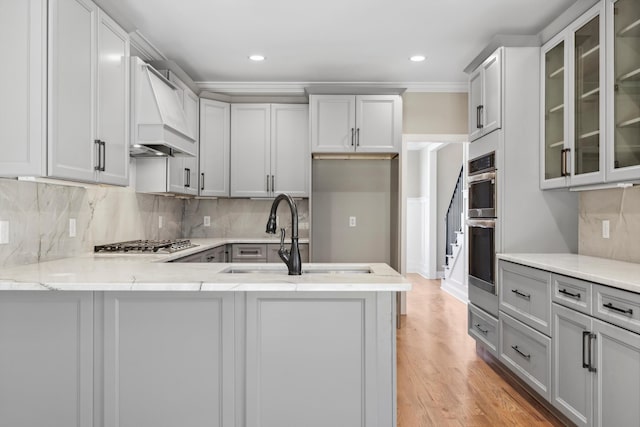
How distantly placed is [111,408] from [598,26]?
3260 millimetres

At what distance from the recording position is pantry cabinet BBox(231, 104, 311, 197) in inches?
188

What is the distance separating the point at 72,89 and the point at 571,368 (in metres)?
2.97

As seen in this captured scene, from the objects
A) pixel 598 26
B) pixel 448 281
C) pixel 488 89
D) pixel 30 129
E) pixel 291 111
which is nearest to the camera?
pixel 30 129

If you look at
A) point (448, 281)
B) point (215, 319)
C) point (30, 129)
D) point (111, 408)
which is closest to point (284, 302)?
point (215, 319)

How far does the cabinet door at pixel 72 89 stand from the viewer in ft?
6.71

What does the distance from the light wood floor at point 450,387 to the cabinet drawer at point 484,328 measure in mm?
192

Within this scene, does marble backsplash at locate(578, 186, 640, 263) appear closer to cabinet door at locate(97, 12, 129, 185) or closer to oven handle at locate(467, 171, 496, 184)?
oven handle at locate(467, 171, 496, 184)

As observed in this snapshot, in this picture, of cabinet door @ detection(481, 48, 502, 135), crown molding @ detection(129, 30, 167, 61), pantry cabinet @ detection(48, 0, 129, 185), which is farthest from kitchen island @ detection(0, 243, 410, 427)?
crown molding @ detection(129, 30, 167, 61)

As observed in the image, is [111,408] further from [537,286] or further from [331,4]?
[331,4]

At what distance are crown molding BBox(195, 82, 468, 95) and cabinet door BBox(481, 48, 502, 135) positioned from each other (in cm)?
138

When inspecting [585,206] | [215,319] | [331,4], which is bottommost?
[215,319]

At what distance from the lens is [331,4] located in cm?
297

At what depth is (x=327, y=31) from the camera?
3420 millimetres

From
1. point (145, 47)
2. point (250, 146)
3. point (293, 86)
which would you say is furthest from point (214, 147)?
point (145, 47)
